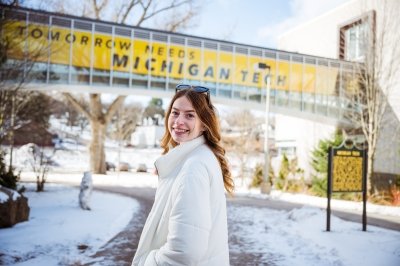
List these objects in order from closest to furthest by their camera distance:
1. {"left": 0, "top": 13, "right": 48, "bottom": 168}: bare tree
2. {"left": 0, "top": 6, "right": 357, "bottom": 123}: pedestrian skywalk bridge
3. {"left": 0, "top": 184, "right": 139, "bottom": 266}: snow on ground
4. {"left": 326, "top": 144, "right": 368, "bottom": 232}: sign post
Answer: {"left": 0, "top": 184, "right": 139, "bottom": 266}: snow on ground, {"left": 326, "top": 144, "right": 368, "bottom": 232}: sign post, {"left": 0, "top": 13, "right": 48, "bottom": 168}: bare tree, {"left": 0, "top": 6, "right": 357, "bottom": 123}: pedestrian skywalk bridge

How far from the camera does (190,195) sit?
1762 millimetres

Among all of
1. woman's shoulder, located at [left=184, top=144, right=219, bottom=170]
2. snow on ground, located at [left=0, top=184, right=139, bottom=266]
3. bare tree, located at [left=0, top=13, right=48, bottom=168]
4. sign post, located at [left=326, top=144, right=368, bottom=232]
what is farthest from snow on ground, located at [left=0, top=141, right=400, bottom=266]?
woman's shoulder, located at [left=184, top=144, right=219, bottom=170]

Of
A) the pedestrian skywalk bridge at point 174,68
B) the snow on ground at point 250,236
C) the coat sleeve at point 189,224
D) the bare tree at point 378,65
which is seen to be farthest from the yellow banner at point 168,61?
the coat sleeve at point 189,224

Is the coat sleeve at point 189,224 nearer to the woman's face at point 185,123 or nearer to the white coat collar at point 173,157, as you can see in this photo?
the white coat collar at point 173,157

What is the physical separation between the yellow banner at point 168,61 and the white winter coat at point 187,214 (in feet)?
46.2

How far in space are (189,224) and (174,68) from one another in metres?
18.1

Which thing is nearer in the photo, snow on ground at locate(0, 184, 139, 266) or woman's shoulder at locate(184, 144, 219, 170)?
woman's shoulder at locate(184, 144, 219, 170)

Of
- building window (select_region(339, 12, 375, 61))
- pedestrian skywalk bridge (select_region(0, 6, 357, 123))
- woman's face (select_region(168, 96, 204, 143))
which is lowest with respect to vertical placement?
woman's face (select_region(168, 96, 204, 143))

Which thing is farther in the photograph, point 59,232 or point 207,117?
point 59,232

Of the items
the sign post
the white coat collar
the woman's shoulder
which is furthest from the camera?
the sign post

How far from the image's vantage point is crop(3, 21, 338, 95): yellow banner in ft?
55.7

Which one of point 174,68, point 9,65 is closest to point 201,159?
point 9,65

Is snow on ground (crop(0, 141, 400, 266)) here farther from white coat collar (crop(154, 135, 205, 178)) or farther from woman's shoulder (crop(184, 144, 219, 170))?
woman's shoulder (crop(184, 144, 219, 170))

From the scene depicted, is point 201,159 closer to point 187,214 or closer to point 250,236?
point 187,214
